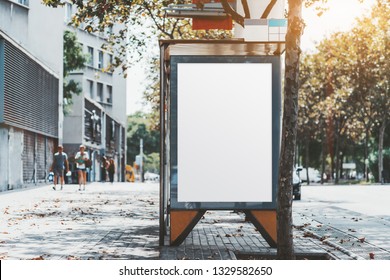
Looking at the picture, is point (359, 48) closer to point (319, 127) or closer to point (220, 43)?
point (319, 127)

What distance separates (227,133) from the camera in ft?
33.5

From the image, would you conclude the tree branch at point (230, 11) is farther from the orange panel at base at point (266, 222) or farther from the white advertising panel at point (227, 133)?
the orange panel at base at point (266, 222)

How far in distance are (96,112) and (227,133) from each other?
161 ft

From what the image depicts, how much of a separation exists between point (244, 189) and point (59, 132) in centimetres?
3058

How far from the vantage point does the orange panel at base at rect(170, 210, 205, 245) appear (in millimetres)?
10409

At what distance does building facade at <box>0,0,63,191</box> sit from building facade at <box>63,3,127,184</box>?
80.1 inches

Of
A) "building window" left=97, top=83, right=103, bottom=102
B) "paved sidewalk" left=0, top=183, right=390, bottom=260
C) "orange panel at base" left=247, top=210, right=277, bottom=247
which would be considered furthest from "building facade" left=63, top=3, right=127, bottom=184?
"orange panel at base" left=247, top=210, right=277, bottom=247

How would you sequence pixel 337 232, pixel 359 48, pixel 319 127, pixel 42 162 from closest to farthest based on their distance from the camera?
pixel 337 232
pixel 42 162
pixel 359 48
pixel 319 127

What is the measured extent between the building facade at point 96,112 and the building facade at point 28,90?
2.04m

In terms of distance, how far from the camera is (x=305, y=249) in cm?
1052

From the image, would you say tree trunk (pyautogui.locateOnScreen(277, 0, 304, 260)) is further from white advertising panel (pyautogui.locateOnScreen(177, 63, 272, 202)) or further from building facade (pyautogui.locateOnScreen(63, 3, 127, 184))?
building facade (pyautogui.locateOnScreen(63, 3, 127, 184))

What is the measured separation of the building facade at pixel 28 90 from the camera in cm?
2798

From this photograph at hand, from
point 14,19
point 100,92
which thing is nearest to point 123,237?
point 14,19
